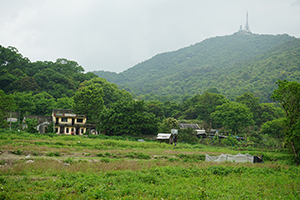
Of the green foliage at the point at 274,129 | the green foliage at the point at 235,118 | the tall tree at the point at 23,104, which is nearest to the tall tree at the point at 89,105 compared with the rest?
the tall tree at the point at 23,104

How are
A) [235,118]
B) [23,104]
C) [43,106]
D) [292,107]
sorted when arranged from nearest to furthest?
[292,107] < [235,118] < [23,104] < [43,106]

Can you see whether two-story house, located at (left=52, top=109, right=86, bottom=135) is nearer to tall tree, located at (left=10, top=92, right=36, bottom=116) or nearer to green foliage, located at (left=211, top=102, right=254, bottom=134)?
tall tree, located at (left=10, top=92, right=36, bottom=116)

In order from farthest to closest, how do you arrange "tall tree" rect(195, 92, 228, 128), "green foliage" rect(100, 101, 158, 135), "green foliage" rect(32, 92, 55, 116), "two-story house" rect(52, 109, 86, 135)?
"tall tree" rect(195, 92, 228, 128), "green foliage" rect(32, 92, 55, 116), "two-story house" rect(52, 109, 86, 135), "green foliage" rect(100, 101, 158, 135)

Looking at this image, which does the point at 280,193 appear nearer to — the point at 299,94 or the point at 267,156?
the point at 299,94

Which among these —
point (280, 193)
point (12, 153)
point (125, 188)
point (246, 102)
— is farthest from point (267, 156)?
point (246, 102)

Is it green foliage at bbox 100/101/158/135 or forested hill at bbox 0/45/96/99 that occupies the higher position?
forested hill at bbox 0/45/96/99

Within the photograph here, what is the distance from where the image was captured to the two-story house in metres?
48.4

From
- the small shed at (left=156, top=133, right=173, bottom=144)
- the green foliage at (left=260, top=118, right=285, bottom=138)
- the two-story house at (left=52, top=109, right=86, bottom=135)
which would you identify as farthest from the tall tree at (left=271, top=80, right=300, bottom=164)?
the two-story house at (left=52, top=109, right=86, bottom=135)

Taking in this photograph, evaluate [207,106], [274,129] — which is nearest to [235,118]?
[274,129]

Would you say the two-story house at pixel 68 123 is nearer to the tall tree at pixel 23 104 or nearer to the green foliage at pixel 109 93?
the tall tree at pixel 23 104

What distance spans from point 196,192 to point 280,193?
4.03 m

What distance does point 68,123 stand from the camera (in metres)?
49.3

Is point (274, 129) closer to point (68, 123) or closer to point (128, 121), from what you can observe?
point (128, 121)

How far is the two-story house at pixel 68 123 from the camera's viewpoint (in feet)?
159
